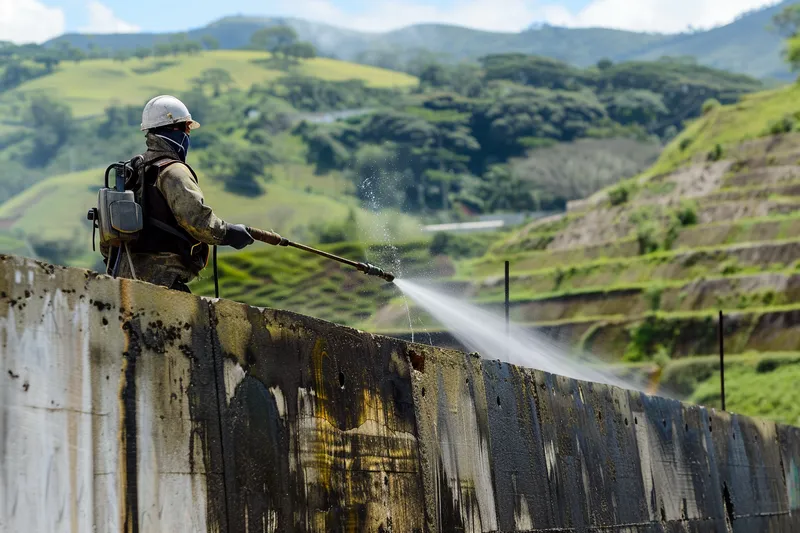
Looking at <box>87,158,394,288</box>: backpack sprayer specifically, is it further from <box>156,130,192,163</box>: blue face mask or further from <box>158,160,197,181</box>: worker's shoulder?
<box>156,130,192,163</box>: blue face mask

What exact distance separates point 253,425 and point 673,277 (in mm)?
89000

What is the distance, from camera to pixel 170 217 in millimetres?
8141

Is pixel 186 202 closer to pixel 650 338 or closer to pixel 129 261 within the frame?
pixel 129 261

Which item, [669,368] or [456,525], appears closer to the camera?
[456,525]

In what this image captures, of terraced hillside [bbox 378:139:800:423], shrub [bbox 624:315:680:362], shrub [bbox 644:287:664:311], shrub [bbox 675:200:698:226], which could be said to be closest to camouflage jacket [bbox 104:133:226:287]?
terraced hillside [bbox 378:139:800:423]

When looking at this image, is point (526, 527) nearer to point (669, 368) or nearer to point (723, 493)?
point (723, 493)

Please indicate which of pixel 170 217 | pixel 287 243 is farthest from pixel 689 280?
pixel 170 217

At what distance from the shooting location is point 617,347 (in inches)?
3497

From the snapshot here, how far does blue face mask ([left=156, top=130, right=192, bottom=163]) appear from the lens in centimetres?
834

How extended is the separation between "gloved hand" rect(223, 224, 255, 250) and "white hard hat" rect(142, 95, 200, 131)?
0.70 m

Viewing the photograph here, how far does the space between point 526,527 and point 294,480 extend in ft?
10.6

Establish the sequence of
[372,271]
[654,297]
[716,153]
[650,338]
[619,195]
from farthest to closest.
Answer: [619,195]
[716,153]
[654,297]
[650,338]
[372,271]

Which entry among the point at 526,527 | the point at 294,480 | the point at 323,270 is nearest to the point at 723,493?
the point at 526,527

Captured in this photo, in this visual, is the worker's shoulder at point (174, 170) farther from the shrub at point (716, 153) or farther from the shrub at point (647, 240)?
the shrub at point (716, 153)
